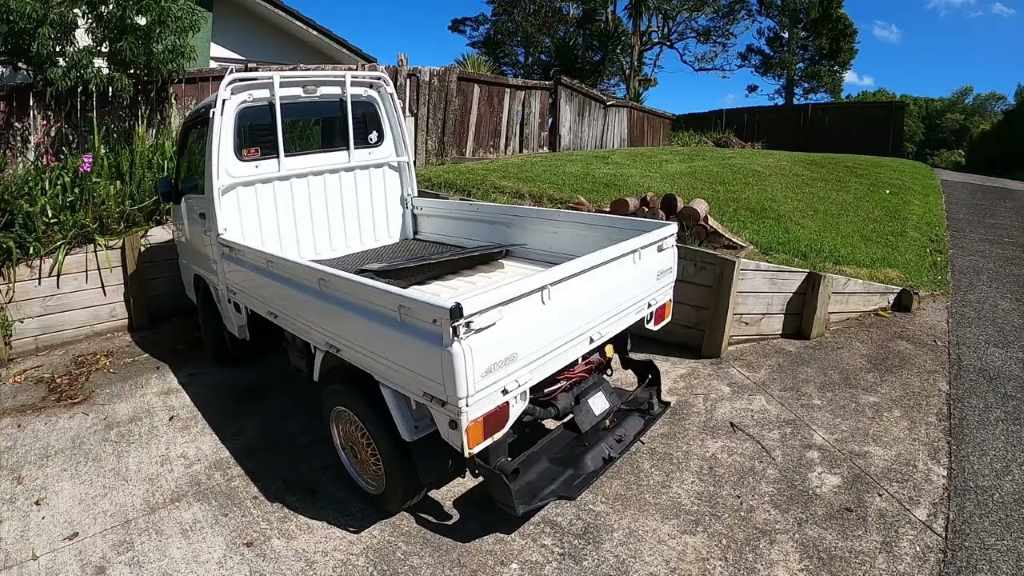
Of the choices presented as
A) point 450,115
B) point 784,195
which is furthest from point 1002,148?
point 450,115

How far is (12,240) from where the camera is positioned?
5488 millimetres

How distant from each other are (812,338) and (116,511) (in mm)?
5365

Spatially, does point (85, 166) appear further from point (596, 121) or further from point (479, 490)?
point (596, 121)

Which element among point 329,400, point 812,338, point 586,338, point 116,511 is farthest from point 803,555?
point 116,511

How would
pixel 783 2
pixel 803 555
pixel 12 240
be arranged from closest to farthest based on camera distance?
pixel 803 555 < pixel 12 240 < pixel 783 2

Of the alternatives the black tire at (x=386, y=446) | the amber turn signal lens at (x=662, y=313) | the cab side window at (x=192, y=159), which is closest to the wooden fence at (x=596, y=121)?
the cab side window at (x=192, y=159)

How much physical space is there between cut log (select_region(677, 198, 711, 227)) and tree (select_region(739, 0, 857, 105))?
29624 mm

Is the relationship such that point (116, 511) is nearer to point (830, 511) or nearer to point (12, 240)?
point (12, 240)

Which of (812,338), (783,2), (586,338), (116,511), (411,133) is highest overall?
(783,2)

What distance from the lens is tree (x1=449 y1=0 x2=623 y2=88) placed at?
30.0 m

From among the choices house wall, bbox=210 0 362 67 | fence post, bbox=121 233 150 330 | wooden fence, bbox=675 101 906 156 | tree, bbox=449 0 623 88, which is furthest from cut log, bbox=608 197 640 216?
tree, bbox=449 0 623 88

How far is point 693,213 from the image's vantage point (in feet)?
20.5

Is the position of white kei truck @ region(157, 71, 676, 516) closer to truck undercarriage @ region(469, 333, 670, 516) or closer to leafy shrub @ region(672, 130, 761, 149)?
truck undercarriage @ region(469, 333, 670, 516)

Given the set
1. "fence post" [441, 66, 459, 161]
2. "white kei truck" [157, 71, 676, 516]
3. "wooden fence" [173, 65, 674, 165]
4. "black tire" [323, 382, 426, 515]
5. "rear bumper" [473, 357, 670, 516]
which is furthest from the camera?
"fence post" [441, 66, 459, 161]
